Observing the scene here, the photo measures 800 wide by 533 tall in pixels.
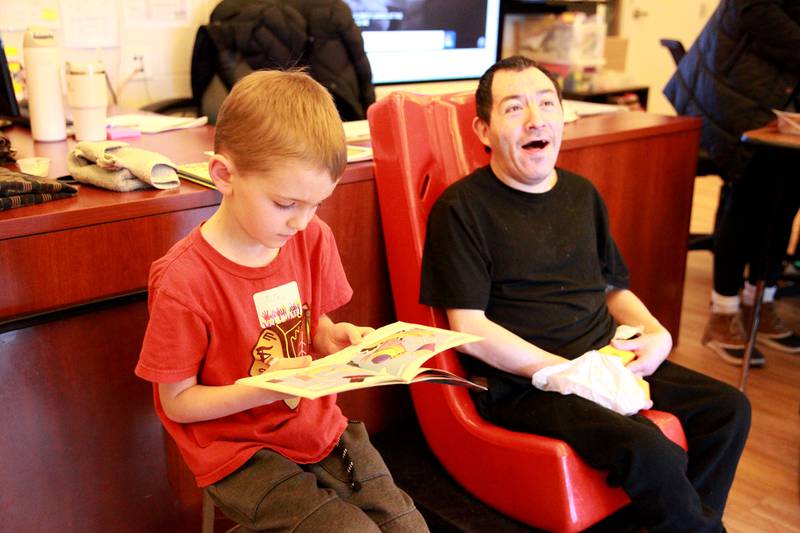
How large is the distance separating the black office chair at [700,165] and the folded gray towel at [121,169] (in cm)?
198

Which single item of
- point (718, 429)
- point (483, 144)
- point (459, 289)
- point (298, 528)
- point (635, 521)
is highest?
point (483, 144)

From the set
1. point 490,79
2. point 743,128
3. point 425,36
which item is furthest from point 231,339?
point 743,128

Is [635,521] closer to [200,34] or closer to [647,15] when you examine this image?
[200,34]

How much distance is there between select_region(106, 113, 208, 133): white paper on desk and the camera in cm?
214

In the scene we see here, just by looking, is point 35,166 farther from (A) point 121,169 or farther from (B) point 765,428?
(B) point 765,428

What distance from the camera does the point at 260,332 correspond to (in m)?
1.21

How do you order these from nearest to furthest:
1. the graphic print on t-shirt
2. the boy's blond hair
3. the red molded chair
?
1. the boy's blond hair
2. the graphic print on t-shirt
3. the red molded chair

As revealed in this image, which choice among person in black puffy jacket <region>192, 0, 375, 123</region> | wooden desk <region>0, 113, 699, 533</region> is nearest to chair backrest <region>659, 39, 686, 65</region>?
person in black puffy jacket <region>192, 0, 375, 123</region>

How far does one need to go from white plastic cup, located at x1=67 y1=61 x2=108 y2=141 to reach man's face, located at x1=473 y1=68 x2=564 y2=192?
2.87 ft

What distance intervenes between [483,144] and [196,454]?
0.90 metres

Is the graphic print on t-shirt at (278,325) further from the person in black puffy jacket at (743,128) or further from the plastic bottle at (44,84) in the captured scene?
the person in black puffy jacket at (743,128)

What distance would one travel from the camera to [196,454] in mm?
1188

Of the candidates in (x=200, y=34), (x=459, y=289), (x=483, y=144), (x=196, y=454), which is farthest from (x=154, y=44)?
(x=196, y=454)

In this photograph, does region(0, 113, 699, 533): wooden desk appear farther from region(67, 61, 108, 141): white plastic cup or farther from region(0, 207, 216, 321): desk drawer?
region(67, 61, 108, 141): white plastic cup
